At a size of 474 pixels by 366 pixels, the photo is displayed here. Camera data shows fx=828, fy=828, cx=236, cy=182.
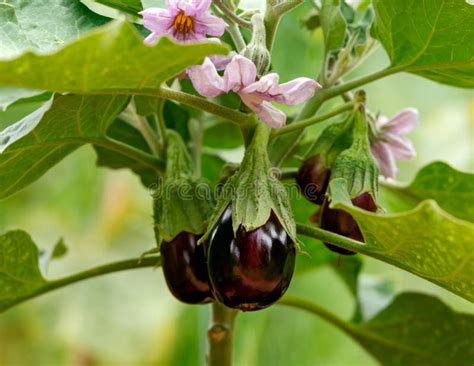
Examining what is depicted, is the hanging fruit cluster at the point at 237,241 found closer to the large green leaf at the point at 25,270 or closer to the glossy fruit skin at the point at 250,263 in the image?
the glossy fruit skin at the point at 250,263

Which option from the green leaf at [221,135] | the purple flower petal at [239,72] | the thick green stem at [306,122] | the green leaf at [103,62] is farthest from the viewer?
the green leaf at [221,135]

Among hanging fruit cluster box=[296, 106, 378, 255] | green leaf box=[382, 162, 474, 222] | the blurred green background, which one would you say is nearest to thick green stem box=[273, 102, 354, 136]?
hanging fruit cluster box=[296, 106, 378, 255]

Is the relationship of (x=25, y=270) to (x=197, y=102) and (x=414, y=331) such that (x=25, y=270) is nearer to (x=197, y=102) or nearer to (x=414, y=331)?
(x=197, y=102)

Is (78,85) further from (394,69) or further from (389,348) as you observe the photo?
(389,348)

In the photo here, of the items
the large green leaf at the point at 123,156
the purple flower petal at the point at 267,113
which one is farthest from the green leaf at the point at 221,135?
the purple flower petal at the point at 267,113

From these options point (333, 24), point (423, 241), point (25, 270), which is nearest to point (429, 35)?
point (333, 24)

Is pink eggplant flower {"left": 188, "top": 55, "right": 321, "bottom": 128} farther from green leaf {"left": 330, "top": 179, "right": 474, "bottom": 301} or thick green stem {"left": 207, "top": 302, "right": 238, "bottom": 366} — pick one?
thick green stem {"left": 207, "top": 302, "right": 238, "bottom": 366}
